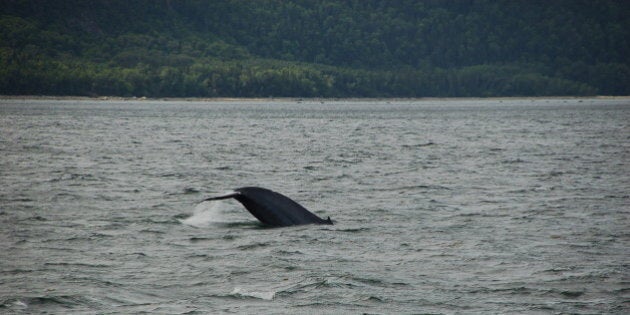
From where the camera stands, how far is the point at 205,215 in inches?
1010

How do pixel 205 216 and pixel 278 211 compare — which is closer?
pixel 278 211

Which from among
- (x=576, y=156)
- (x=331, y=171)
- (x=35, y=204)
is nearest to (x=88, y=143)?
(x=331, y=171)

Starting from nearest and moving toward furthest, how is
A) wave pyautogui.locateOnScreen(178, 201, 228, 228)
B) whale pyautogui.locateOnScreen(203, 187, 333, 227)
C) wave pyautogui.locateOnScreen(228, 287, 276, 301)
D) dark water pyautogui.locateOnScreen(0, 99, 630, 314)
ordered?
dark water pyautogui.locateOnScreen(0, 99, 630, 314)
wave pyautogui.locateOnScreen(228, 287, 276, 301)
whale pyautogui.locateOnScreen(203, 187, 333, 227)
wave pyautogui.locateOnScreen(178, 201, 228, 228)

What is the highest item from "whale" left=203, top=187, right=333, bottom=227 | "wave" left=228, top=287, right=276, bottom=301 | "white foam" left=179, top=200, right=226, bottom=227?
"whale" left=203, top=187, right=333, bottom=227

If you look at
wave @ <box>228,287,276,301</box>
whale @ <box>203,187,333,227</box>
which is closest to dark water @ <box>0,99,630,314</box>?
wave @ <box>228,287,276,301</box>

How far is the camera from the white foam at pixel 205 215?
2417 cm

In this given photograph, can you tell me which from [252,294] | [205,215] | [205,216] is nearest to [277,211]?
[205,216]

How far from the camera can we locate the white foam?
2417cm

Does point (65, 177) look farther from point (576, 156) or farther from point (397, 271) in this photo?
point (576, 156)

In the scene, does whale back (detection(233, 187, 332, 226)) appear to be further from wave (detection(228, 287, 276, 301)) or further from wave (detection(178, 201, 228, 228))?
wave (detection(228, 287, 276, 301))

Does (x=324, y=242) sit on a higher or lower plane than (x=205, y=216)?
higher

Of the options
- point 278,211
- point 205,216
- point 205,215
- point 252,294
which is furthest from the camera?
point 205,215

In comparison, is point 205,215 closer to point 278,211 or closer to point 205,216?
point 205,216

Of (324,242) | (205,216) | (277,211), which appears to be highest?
(277,211)
